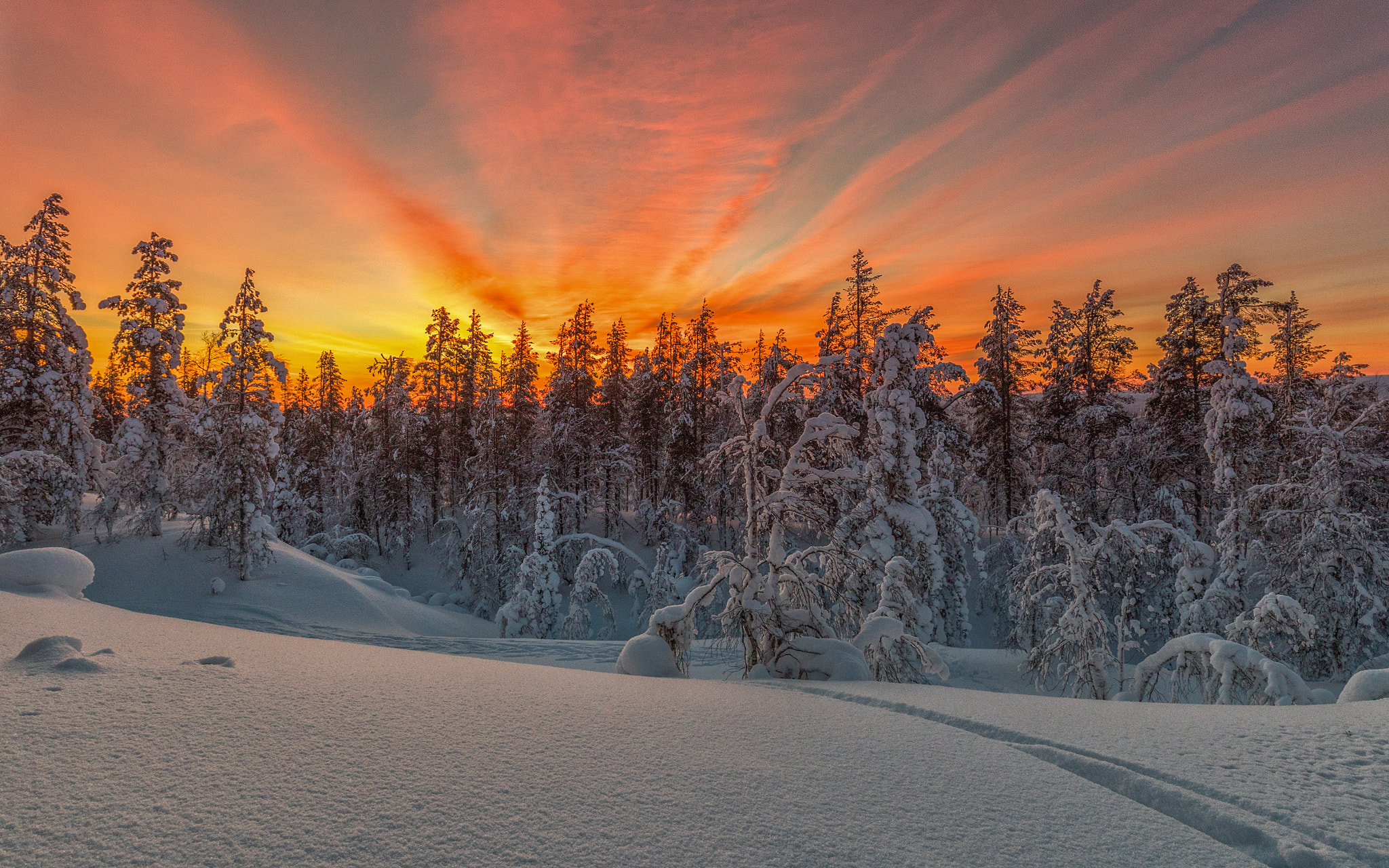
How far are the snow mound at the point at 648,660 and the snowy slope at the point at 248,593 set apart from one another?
11610 mm

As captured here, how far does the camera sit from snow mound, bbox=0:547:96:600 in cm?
727

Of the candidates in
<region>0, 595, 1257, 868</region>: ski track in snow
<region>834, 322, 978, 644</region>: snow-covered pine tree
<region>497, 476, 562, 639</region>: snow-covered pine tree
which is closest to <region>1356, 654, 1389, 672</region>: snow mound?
<region>834, 322, 978, 644</region>: snow-covered pine tree

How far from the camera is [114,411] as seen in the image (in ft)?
148

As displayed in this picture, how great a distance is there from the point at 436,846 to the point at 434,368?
122ft

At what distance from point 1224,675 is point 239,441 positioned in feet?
77.3

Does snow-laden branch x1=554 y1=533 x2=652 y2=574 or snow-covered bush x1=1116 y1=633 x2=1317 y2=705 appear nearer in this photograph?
snow-covered bush x1=1116 y1=633 x2=1317 y2=705

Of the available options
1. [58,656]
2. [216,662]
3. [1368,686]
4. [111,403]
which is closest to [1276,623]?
[1368,686]

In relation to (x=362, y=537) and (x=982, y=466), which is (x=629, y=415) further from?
(x=982, y=466)

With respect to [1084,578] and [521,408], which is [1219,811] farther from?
[521,408]

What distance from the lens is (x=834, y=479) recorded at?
884cm

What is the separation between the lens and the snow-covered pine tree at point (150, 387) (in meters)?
19.4

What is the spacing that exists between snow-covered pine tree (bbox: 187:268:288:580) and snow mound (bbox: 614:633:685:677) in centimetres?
1645

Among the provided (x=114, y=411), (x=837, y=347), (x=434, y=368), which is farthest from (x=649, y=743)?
(x=114, y=411)

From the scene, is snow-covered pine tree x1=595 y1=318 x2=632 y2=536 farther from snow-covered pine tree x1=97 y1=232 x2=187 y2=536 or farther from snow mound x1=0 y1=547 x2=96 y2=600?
snow mound x1=0 y1=547 x2=96 y2=600
